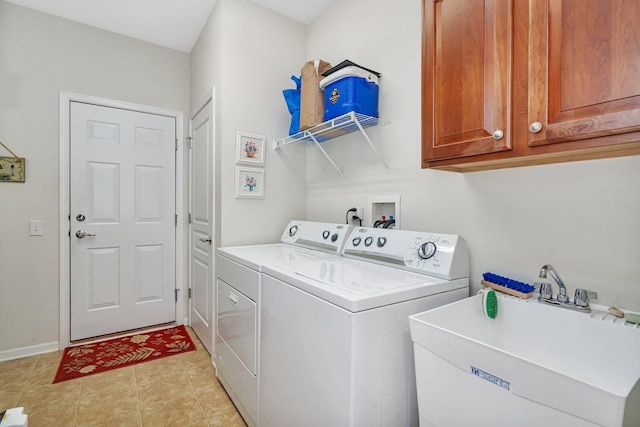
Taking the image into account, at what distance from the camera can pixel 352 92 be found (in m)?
1.71

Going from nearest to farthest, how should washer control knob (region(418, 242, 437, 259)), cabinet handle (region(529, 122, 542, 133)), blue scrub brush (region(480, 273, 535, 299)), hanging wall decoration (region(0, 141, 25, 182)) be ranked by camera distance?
cabinet handle (region(529, 122, 542, 133))
blue scrub brush (region(480, 273, 535, 299))
washer control knob (region(418, 242, 437, 259))
hanging wall decoration (region(0, 141, 25, 182))

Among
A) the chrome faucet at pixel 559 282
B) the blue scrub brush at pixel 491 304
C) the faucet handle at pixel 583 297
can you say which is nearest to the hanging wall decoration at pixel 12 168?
the blue scrub brush at pixel 491 304

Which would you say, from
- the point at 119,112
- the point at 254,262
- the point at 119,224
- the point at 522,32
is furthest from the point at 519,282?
the point at 119,112

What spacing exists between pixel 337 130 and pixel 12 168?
2488 mm

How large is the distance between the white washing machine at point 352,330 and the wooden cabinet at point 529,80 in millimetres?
459

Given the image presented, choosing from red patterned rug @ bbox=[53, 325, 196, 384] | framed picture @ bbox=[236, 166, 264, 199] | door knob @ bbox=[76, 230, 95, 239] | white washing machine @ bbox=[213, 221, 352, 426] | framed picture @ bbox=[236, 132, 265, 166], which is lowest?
red patterned rug @ bbox=[53, 325, 196, 384]

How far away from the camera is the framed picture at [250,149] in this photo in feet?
7.13

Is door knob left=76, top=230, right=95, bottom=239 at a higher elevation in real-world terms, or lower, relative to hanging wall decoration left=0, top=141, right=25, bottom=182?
lower

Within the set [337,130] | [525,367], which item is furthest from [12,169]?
[525,367]

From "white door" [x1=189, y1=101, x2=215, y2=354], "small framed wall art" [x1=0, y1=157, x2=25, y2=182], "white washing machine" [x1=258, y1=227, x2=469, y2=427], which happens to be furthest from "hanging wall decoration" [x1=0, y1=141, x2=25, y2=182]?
"white washing machine" [x1=258, y1=227, x2=469, y2=427]

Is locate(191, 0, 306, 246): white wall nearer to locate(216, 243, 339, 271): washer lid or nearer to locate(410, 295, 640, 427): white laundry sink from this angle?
locate(216, 243, 339, 271): washer lid

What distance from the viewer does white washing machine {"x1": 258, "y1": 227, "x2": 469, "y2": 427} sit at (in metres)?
0.96

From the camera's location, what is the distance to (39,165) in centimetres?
242

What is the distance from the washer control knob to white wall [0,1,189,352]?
9.35 feet
